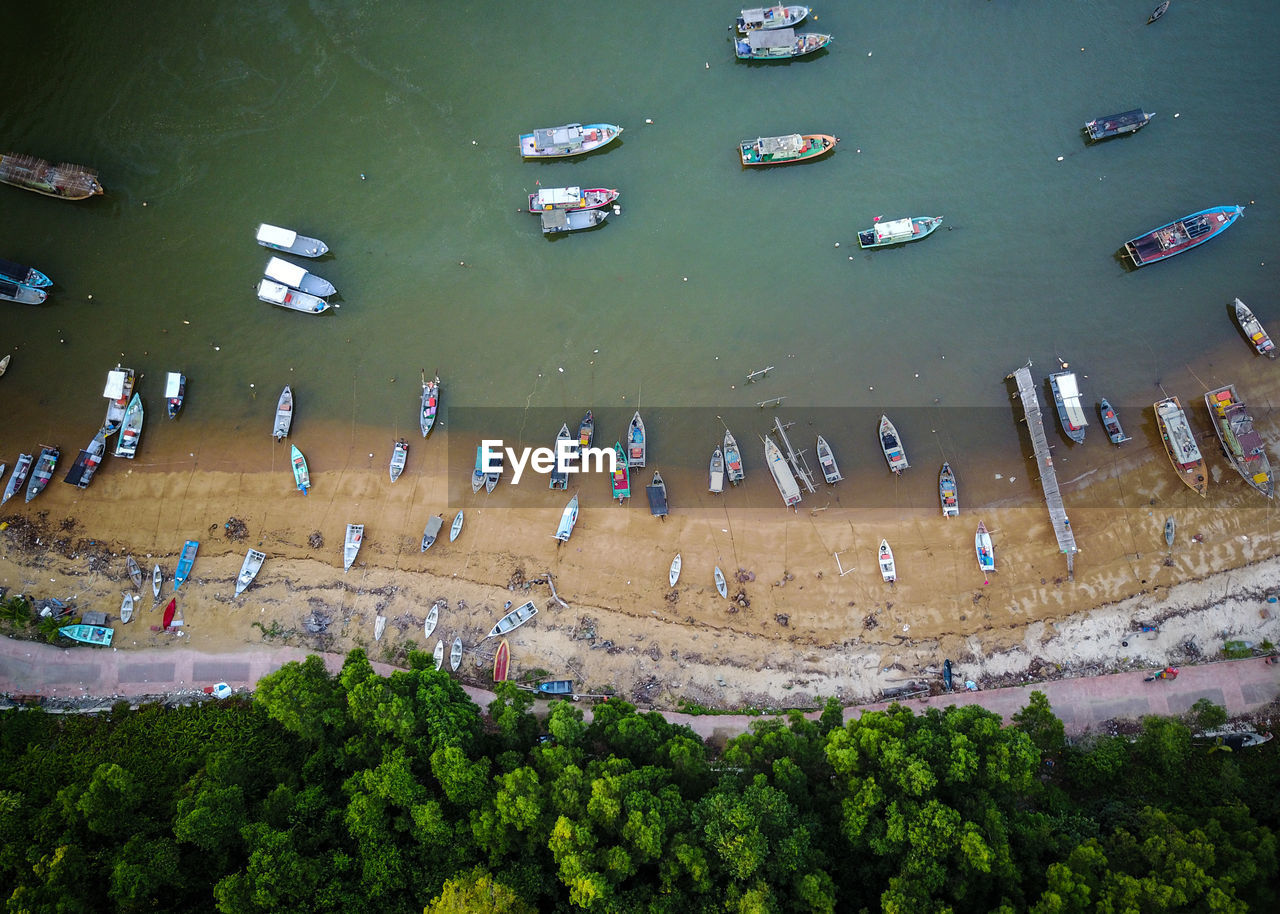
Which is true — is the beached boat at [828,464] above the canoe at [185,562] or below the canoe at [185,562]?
above

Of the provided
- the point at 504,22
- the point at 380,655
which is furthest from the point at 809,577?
the point at 504,22

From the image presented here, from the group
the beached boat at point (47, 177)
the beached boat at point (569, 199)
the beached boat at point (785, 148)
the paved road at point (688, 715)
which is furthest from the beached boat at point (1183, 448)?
the beached boat at point (47, 177)

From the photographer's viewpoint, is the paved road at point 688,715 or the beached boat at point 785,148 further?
the beached boat at point 785,148

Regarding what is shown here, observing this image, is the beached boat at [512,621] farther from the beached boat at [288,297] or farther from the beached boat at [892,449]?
the beached boat at [892,449]

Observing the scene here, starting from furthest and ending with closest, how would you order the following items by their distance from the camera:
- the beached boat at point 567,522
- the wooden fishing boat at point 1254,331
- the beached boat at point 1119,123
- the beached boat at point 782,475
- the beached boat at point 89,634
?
1. the beached boat at point 1119,123
2. the wooden fishing boat at point 1254,331
3. the beached boat at point 782,475
4. the beached boat at point 567,522
5. the beached boat at point 89,634

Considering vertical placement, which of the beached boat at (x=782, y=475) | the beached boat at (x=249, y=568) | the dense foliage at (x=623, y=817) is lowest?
the dense foliage at (x=623, y=817)

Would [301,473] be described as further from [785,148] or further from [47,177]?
[785,148]

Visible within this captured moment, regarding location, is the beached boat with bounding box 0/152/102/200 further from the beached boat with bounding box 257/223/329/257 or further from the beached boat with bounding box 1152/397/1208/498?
the beached boat with bounding box 1152/397/1208/498
